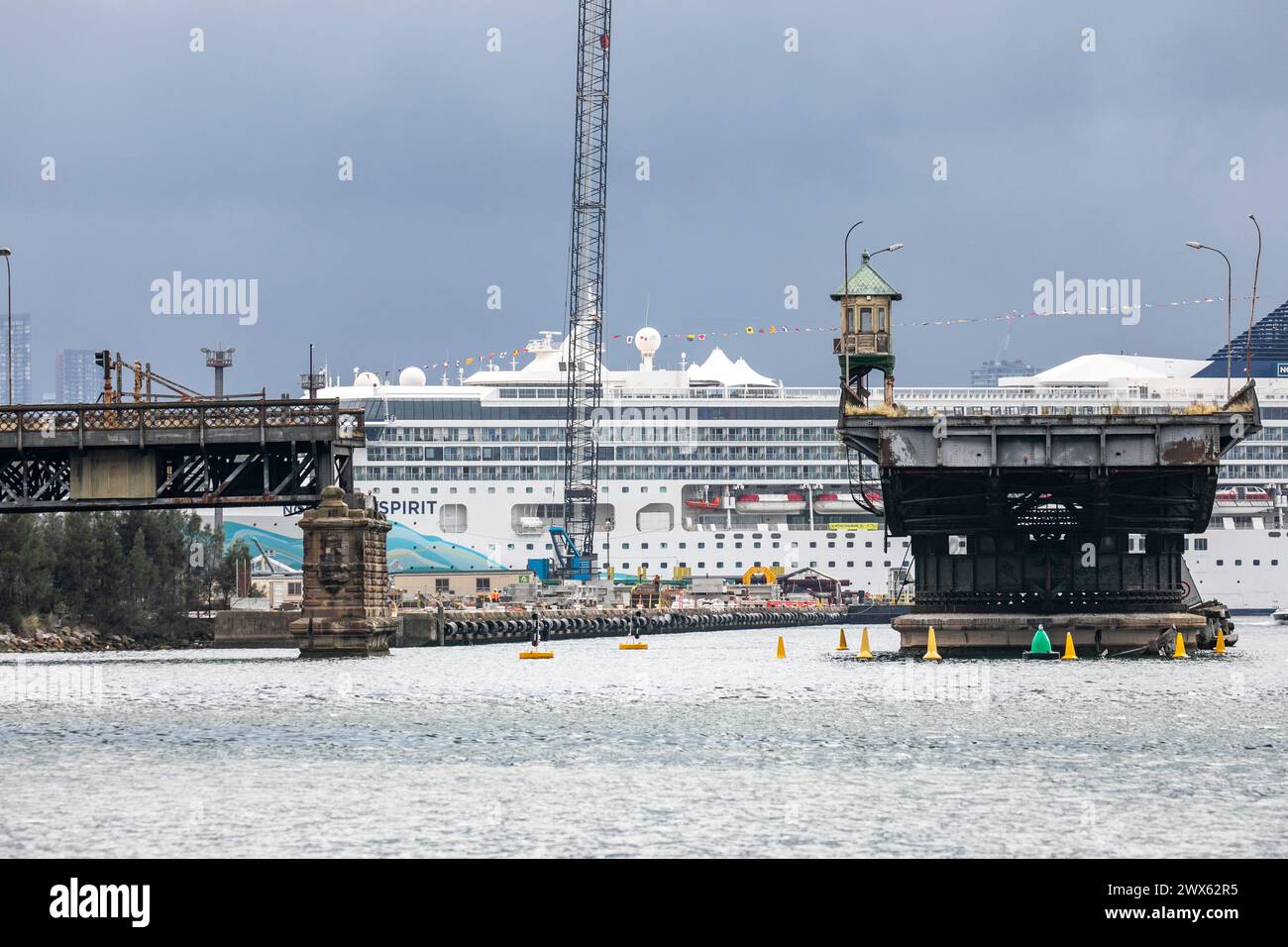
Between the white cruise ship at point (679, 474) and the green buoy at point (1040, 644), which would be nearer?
the green buoy at point (1040, 644)

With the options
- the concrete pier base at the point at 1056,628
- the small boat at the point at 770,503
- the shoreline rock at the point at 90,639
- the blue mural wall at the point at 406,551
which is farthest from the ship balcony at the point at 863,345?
the small boat at the point at 770,503

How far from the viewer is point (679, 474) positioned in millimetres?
172375

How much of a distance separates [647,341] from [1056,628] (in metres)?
117

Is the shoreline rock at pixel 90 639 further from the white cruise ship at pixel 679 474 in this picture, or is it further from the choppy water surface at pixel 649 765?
the white cruise ship at pixel 679 474

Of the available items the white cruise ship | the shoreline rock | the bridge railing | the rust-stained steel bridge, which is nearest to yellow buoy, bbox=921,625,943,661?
the rust-stained steel bridge

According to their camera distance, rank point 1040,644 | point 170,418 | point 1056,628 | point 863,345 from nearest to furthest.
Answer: point 170,418 < point 1040,644 < point 1056,628 < point 863,345

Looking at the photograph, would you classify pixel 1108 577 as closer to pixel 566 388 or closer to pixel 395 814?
pixel 395 814

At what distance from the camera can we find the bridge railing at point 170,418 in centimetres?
7300

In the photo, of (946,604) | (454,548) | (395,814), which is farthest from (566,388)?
(395,814)

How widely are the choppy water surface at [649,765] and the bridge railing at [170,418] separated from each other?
962 cm

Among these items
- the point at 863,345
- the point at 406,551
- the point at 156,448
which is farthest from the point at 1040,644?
the point at 406,551

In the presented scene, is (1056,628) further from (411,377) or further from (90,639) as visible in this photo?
(411,377)

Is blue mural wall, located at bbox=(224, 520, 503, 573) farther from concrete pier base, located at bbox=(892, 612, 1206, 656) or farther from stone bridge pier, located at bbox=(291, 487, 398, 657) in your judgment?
concrete pier base, located at bbox=(892, 612, 1206, 656)
